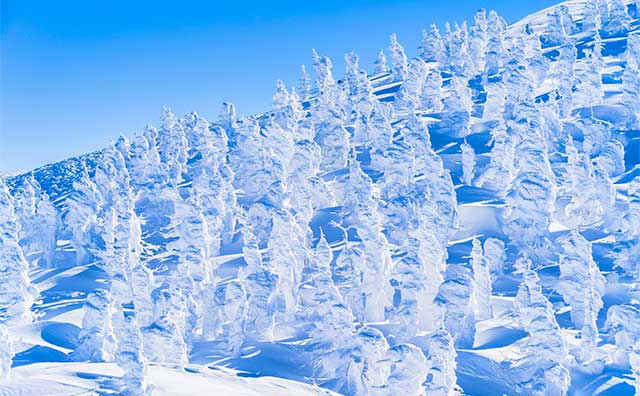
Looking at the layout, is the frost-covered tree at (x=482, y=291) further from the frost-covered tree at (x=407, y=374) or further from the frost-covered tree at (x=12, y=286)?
the frost-covered tree at (x=12, y=286)

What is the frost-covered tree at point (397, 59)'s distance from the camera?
154750 mm

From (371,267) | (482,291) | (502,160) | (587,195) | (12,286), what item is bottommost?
(482,291)

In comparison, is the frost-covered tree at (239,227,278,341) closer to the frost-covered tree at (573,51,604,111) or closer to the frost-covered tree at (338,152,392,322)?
the frost-covered tree at (338,152,392,322)

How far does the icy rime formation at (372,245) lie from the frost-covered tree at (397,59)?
71.1 feet

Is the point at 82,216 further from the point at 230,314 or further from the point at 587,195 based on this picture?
the point at 587,195

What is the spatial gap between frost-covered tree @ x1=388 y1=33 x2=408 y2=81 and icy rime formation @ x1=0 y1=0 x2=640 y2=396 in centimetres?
2168

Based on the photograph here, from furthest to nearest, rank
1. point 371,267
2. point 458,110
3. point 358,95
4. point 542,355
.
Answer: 1. point 358,95
2. point 458,110
3. point 371,267
4. point 542,355

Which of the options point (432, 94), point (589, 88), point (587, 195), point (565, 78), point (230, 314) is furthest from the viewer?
point (432, 94)

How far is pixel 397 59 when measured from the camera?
6191 inches

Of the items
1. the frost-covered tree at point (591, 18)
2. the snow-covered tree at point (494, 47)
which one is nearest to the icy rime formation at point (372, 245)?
the snow-covered tree at point (494, 47)

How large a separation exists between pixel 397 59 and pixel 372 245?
9269cm

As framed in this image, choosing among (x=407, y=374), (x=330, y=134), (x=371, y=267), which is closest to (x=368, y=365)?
(x=407, y=374)

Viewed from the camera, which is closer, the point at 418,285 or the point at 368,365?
the point at 368,365

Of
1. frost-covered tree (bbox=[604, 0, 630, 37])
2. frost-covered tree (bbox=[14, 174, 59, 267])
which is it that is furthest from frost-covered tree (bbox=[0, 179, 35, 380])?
frost-covered tree (bbox=[604, 0, 630, 37])
